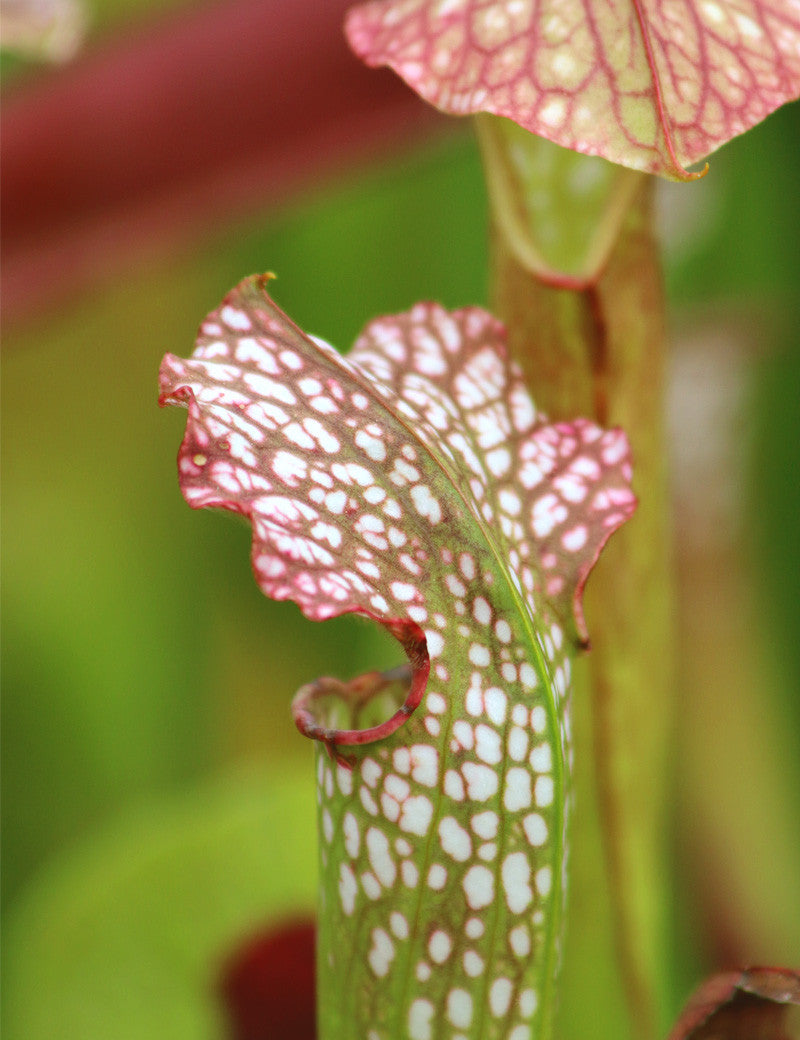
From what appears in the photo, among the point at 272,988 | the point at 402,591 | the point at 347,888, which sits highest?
the point at 402,591

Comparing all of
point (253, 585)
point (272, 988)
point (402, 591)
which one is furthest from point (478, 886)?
point (253, 585)

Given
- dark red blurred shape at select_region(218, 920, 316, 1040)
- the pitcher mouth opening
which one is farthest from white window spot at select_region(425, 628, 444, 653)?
dark red blurred shape at select_region(218, 920, 316, 1040)

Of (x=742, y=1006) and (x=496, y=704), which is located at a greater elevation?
(x=496, y=704)

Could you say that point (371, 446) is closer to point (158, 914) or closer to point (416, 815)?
point (416, 815)

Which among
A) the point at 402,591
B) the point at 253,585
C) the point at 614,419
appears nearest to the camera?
the point at 402,591

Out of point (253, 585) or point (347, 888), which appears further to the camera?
point (253, 585)

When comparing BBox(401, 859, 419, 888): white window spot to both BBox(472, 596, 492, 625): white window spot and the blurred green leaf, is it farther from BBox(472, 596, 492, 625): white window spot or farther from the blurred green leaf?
the blurred green leaf

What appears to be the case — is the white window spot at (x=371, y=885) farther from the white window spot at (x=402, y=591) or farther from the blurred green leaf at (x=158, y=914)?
the blurred green leaf at (x=158, y=914)
